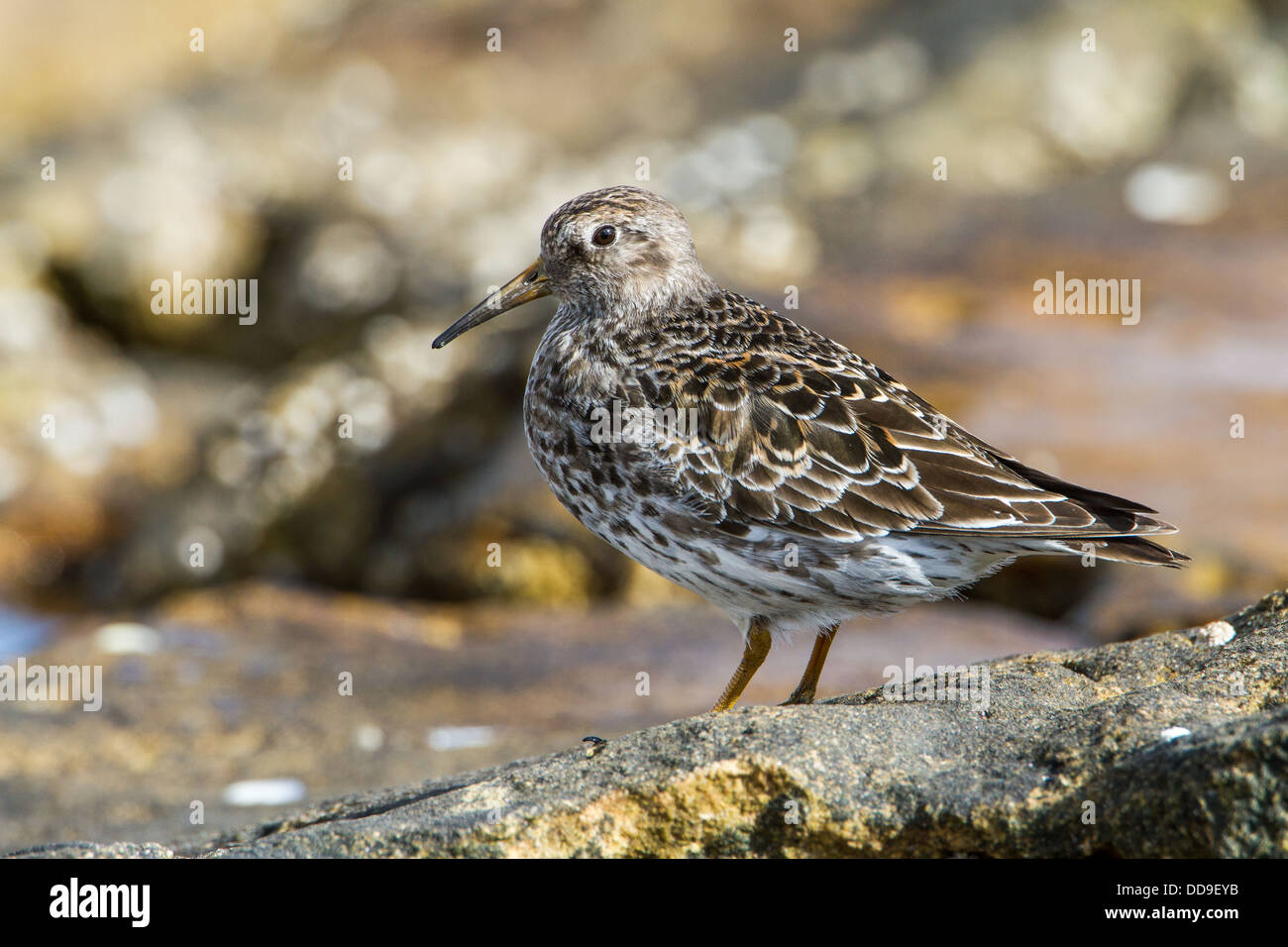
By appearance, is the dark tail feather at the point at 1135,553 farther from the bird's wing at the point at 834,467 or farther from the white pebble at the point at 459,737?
the white pebble at the point at 459,737

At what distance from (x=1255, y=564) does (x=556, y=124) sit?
1416 cm

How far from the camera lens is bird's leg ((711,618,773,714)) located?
6836 millimetres

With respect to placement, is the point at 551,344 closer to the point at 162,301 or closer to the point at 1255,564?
the point at 1255,564

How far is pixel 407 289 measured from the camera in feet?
58.6

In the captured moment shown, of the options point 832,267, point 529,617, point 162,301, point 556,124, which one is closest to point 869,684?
point 529,617

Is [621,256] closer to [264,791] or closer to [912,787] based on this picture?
[912,787]

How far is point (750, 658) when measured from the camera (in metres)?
6.89

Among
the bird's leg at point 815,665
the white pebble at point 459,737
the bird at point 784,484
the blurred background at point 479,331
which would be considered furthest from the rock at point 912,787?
the white pebble at point 459,737

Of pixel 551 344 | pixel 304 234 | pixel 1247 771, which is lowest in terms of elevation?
pixel 1247 771

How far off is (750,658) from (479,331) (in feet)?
29.8

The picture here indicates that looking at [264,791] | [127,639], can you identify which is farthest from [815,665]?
[127,639]

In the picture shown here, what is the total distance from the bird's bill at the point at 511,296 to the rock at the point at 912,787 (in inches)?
119

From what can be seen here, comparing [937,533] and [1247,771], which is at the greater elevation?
[937,533]

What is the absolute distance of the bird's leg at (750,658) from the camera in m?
Result: 6.84
